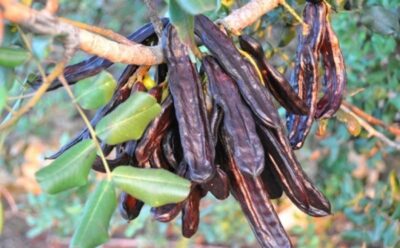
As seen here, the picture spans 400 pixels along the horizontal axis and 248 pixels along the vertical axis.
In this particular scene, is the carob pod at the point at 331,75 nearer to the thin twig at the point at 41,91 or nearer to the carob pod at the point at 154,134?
the carob pod at the point at 154,134

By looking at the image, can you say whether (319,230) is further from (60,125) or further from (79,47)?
(79,47)

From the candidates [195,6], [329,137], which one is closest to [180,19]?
[195,6]

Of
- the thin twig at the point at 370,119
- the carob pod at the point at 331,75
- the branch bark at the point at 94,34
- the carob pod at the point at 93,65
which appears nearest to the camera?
the branch bark at the point at 94,34

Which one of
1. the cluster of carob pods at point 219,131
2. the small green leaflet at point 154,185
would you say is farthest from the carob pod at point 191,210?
the small green leaflet at point 154,185

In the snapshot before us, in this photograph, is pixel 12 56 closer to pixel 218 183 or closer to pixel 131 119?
pixel 131 119

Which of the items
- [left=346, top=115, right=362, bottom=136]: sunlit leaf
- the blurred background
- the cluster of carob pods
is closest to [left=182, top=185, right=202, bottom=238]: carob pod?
the cluster of carob pods

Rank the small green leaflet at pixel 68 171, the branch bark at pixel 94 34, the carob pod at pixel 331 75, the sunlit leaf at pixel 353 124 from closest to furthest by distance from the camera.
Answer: the branch bark at pixel 94 34 < the small green leaflet at pixel 68 171 < the carob pod at pixel 331 75 < the sunlit leaf at pixel 353 124

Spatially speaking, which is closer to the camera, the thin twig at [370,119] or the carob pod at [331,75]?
the carob pod at [331,75]

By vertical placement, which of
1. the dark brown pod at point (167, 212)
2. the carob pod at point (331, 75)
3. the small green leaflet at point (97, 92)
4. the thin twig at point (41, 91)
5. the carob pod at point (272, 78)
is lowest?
the carob pod at point (331, 75)
